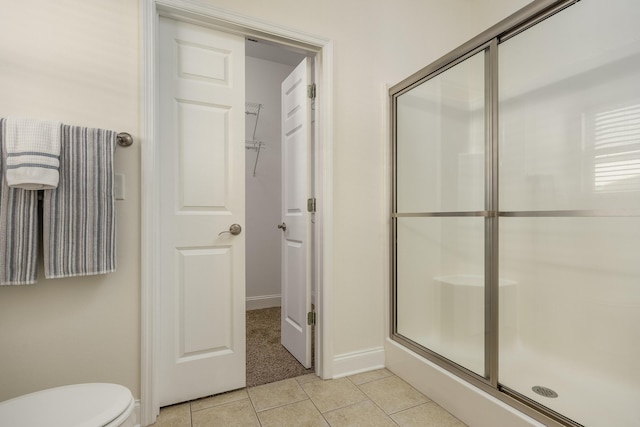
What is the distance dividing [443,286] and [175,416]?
164cm

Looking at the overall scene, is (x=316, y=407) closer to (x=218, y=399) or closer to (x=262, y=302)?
(x=218, y=399)

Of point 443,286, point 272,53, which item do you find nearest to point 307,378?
point 443,286

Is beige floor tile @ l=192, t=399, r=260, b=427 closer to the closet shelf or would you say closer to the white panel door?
the white panel door

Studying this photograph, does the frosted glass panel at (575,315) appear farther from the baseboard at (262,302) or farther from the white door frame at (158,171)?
the baseboard at (262,302)

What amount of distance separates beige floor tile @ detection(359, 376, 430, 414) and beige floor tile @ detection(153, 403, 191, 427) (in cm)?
95

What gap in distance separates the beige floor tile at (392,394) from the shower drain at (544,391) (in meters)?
0.54

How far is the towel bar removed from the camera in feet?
4.93

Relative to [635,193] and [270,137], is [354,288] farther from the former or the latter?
[270,137]

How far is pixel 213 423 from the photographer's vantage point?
5.15ft

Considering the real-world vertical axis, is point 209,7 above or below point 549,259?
above

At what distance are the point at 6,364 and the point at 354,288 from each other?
1705mm

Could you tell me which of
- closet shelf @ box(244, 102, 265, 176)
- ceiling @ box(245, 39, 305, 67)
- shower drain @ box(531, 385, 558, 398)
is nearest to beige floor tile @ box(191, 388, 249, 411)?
shower drain @ box(531, 385, 558, 398)

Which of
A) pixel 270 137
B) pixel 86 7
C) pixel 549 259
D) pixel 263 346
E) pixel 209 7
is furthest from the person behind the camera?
pixel 270 137

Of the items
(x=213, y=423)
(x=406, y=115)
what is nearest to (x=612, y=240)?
(x=406, y=115)
